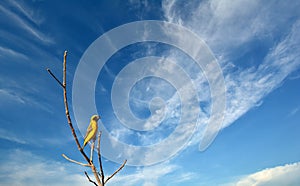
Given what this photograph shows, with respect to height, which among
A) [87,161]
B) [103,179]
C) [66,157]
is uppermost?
[66,157]

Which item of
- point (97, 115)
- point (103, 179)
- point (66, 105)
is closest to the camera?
point (103, 179)

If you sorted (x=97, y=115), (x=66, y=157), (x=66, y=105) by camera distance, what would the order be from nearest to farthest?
(x=66, y=105) → (x=66, y=157) → (x=97, y=115)

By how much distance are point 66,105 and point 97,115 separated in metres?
3.46

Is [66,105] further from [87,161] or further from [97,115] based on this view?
[97,115]

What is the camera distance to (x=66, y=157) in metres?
3.93

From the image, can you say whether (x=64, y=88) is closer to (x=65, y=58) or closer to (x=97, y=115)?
(x=65, y=58)

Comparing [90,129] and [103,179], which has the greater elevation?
[90,129]

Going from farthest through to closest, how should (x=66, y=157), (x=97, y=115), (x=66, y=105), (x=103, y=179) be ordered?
1. (x=97, y=115)
2. (x=66, y=157)
3. (x=66, y=105)
4. (x=103, y=179)

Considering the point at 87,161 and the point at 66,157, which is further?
the point at 66,157

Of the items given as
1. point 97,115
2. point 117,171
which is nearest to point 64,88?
point 117,171

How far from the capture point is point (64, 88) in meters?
3.45

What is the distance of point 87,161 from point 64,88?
109 centimetres

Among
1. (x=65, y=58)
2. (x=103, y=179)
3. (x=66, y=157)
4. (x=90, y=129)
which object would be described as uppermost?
(x=90, y=129)

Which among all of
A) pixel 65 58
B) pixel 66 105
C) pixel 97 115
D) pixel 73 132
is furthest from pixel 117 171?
pixel 97 115
